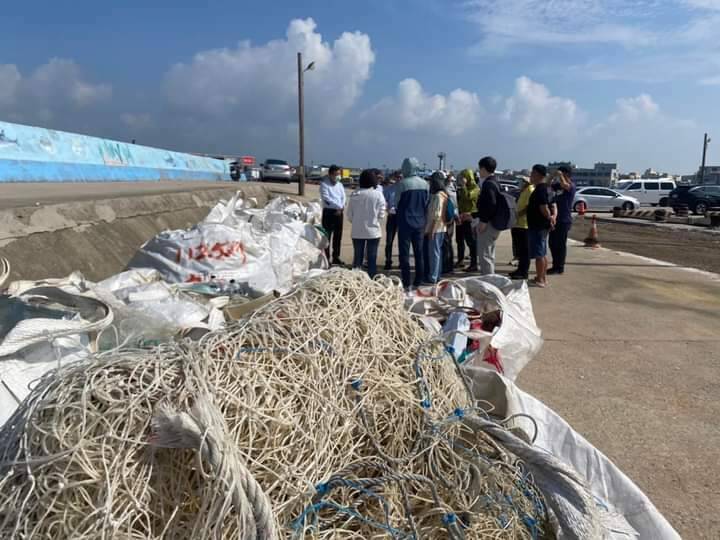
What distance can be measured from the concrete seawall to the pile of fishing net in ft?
11.6

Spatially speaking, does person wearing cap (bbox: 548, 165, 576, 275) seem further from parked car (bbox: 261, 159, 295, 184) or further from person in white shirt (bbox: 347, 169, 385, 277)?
parked car (bbox: 261, 159, 295, 184)

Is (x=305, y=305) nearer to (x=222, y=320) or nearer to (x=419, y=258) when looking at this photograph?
(x=222, y=320)

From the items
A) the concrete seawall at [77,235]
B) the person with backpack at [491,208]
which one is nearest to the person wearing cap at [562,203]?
the person with backpack at [491,208]

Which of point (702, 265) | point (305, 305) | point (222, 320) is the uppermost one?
point (305, 305)

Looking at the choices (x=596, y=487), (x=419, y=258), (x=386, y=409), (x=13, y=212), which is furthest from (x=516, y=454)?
(x=13, y=212)

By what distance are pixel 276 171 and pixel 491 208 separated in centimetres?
3082

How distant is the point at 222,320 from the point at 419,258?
374 centimetres

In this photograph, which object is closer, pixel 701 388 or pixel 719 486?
pixel 719 486

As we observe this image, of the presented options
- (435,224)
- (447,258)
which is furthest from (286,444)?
(447,258)

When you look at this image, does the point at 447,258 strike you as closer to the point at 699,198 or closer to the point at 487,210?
the point at 487,210

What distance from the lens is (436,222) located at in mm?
6289

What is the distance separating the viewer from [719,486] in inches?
101

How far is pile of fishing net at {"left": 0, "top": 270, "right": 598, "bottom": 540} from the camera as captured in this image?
4.54ft

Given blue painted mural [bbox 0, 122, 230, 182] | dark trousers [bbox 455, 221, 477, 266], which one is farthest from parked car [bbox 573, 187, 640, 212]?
dark trousers [bbox 455, 221, 477, 266]
